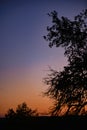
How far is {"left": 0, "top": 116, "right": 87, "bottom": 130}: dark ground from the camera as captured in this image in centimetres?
2228

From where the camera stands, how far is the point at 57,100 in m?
24.9

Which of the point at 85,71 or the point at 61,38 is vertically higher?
the point at 61,38

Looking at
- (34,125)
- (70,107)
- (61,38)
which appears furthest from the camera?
(61,38)

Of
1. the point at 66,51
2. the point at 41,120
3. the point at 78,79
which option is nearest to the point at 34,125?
the point at 41,120

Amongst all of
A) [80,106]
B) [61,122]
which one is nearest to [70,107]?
[80,106]

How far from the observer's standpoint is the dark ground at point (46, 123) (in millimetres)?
22281

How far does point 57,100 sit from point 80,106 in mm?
1749

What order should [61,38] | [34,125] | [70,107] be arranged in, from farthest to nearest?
[61,38]
[70,107]
[34,125]

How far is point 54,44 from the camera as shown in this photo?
26625 mm

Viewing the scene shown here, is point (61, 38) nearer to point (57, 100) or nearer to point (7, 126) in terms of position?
point (57, 100)

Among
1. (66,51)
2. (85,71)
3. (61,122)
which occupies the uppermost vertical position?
(66,51)

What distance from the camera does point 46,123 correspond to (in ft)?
74.8

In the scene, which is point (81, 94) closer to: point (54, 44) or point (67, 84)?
point (67, 84)

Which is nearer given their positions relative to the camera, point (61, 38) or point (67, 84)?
point (67, 84)
